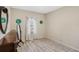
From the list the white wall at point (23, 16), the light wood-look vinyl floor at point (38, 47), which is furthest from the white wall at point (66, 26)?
the white wall at point (23, 16)

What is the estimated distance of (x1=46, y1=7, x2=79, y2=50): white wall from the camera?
122 inches

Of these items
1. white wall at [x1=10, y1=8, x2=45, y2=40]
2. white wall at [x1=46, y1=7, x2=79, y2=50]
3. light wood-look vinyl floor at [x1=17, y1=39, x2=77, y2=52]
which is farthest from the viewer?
white wall at [x1=46, y1=7, x2=79, y2=50]

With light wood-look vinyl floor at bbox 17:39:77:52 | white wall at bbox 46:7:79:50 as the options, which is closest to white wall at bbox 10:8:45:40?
light wood-look vinyl floor at bbox 17:39:77:52

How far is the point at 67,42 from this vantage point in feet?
11.2

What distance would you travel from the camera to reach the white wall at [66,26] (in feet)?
10.2

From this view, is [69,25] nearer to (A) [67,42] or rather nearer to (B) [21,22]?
(A) [67,42]

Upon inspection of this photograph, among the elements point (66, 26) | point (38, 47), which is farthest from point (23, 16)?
point (66, 26)

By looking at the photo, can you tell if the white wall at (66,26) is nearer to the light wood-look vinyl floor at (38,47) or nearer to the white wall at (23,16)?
the light wood-look vinyl floor at (38,47)

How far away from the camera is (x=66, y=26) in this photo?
3.49m

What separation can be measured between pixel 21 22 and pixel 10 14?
0.24 meters

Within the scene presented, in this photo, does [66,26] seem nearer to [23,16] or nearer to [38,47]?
[38,47]

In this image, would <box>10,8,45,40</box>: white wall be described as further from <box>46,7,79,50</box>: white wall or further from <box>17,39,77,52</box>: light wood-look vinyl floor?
<box>46,7,79,50</box>: white wall

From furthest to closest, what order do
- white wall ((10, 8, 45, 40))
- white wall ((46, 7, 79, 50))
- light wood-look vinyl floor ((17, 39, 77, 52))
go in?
1. white wall ((46, 7, 79, 50))
2. light wood-look vinyl floor ((17, 39, 77, 52))
3. white wall ((10, 8, 45, 40))
